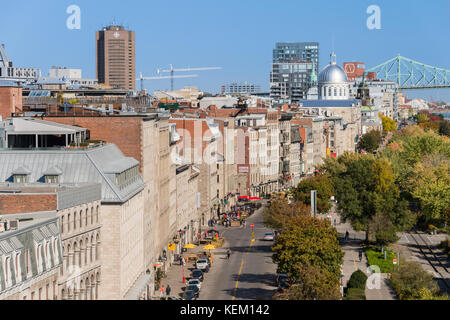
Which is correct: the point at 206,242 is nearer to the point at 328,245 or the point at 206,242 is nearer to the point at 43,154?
the point at 328,245

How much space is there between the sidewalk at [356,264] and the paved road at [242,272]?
243 inches

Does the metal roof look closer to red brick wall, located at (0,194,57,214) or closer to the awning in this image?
the awning

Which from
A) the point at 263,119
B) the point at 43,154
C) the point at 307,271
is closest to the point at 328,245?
the point at 307,271

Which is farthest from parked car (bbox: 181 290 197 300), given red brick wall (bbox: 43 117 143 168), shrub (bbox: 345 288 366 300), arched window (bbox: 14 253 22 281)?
arched window (bbox: 14 253 22 281)

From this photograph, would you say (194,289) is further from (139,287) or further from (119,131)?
(119,131)

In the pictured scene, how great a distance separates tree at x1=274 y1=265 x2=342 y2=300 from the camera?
5203 cm

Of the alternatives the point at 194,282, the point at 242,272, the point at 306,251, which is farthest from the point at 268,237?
the point at 306,251

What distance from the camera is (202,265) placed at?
72.8 m

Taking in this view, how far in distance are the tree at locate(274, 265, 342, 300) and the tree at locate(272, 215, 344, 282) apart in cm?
266

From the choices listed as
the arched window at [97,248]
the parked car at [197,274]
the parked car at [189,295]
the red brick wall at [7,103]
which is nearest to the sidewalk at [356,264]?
the parked car at [197,274]

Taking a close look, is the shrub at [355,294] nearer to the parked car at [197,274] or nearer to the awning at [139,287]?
the parked car at [197,274]

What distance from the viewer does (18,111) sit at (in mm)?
72750

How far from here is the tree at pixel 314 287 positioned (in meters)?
52.0

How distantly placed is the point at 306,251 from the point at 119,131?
14.9 meters
